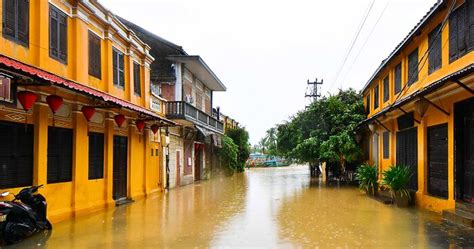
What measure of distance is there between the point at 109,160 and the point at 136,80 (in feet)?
14.2

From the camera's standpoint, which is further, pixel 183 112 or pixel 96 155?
pixel 183 112

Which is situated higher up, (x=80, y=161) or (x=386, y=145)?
(x=386, y=145)

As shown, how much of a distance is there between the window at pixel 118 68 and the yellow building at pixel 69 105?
0.12ft

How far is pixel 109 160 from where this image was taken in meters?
14.0

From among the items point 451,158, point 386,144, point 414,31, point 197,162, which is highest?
point 414,31

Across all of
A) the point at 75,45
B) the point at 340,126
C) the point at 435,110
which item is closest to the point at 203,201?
the point at 75,45

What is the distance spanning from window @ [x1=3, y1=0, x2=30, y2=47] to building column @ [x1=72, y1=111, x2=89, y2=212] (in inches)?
107

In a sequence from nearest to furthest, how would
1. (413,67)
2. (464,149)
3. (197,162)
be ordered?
(464,149) → (413,67) → (197,162)

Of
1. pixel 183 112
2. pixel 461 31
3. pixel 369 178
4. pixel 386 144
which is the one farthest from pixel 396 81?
pixel 183 112

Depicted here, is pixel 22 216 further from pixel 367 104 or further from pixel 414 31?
pixel 367 104

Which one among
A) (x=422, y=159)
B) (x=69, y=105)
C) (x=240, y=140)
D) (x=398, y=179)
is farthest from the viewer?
(x=240, y=140)

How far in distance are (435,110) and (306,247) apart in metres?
6.88

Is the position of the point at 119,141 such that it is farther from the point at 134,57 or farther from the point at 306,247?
the point at 306,247

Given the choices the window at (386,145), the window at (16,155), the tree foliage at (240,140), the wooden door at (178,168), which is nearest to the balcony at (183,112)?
the wooden door at (178,168)
